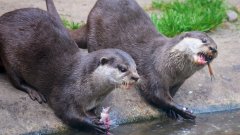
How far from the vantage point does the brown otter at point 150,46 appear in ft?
17.9

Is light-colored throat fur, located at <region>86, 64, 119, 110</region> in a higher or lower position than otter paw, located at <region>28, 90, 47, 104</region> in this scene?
higher

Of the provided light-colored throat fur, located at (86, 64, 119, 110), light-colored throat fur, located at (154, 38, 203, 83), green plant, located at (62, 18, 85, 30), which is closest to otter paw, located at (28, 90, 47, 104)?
light-colored throat fur, located at (86, 64, 119, 110)

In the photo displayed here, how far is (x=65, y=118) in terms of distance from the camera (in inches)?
202

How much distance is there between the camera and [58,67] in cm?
527

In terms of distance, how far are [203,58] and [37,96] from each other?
1.16 meters

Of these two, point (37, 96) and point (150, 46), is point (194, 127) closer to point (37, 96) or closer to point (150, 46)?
point (150, 46)

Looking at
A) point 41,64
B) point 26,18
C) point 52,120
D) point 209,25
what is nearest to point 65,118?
point 52,120

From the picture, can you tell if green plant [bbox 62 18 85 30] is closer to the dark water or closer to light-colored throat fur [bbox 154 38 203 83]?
light-colored throat fur [bbox 154 38 203 83]

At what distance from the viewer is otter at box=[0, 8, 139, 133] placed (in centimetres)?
504

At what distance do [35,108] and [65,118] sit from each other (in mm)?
226

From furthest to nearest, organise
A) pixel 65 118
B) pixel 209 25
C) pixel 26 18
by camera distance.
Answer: pixel 209 25, pixel 26 18, pixel 65 118

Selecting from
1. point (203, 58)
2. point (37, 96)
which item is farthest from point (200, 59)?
point (37, 96)

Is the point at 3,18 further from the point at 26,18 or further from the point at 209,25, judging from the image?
the point at 209,25

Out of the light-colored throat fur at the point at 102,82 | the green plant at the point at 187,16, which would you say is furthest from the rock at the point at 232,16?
the light-colored throat fur at the point at 102,82
